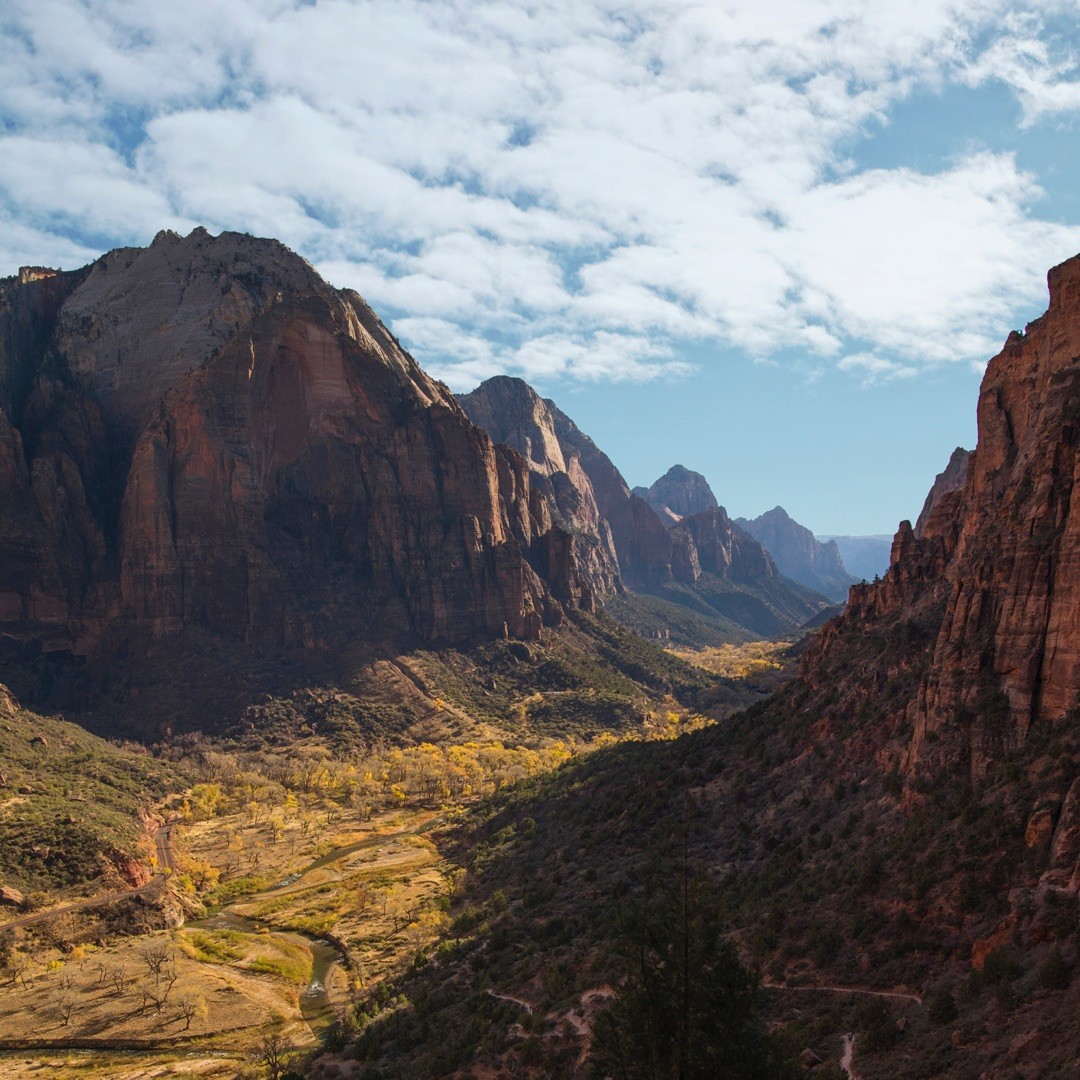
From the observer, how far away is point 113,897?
68.9 m

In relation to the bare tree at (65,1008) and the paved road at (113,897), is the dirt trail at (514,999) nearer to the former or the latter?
the bare tree at (65,1008)

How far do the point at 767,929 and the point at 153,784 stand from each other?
8624cm

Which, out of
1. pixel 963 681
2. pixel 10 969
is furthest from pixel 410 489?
pixel 963 681

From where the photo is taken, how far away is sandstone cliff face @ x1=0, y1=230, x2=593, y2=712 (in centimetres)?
13900

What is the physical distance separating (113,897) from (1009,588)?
2722 inches

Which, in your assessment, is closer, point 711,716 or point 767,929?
point 767,929

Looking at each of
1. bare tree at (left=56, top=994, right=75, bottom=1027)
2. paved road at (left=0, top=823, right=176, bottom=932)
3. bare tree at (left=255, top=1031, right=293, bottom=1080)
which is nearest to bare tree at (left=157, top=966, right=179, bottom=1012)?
bare tree at (left=56, top=994, right=75, bottom=1027)

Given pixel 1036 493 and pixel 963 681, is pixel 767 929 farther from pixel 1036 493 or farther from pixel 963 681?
pixel 1036 493

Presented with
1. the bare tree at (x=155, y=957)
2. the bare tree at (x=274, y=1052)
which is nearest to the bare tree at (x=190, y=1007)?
the bare tree at (x=155, y=957)

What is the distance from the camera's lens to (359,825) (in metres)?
99.2

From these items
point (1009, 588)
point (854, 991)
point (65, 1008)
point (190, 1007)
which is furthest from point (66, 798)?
point (1009, 588)

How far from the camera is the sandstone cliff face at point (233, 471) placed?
13900 cm

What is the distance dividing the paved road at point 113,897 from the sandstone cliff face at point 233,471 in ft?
196

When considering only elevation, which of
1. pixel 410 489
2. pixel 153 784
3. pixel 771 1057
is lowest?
pixel 153 784
